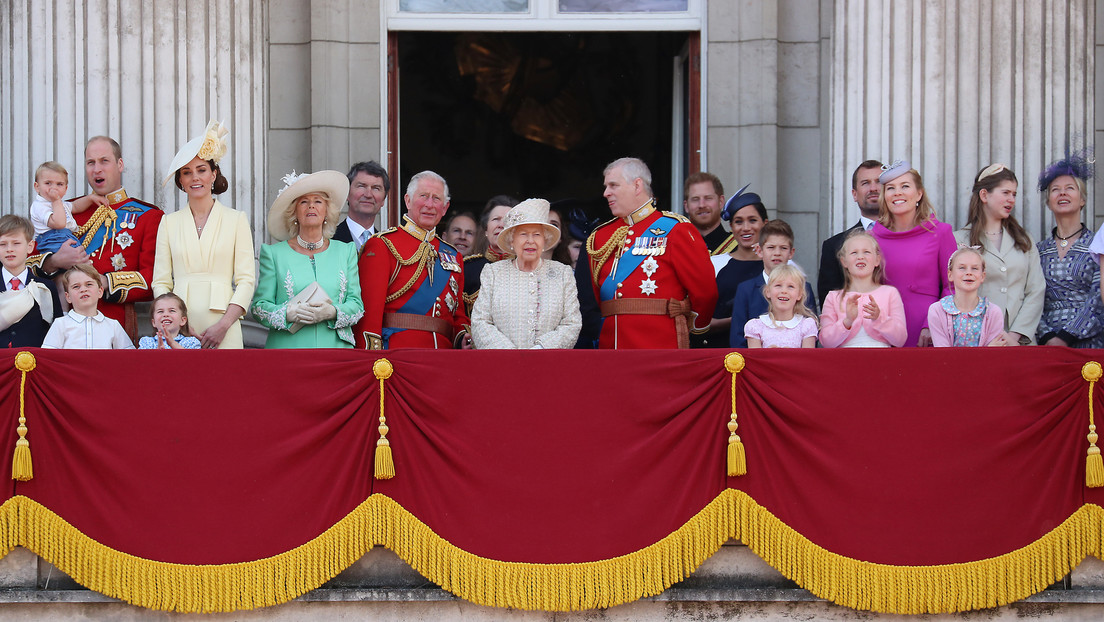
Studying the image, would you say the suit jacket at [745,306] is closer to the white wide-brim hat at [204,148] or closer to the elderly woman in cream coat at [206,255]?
the elderly woman in cream coat at [206,255]

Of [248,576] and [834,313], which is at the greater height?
[834,313]

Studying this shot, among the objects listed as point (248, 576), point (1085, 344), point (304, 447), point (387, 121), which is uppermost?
point (387, 121)

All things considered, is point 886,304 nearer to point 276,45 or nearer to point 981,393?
point 981,393

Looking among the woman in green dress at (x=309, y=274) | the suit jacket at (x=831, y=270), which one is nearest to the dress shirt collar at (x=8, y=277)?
the woman in green dress at (x=309, y=274)

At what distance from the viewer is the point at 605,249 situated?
7.29 metres

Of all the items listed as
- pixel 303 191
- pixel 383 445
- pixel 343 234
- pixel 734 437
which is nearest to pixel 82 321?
pixel 303 191

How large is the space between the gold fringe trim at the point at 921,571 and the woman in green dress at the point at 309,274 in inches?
88.0

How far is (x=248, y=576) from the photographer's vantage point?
600 cm

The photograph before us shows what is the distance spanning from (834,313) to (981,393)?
0.88 metres

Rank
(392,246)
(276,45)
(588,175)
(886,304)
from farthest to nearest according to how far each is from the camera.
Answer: (588,175) < (276,45) < (392,246) < (886,304)

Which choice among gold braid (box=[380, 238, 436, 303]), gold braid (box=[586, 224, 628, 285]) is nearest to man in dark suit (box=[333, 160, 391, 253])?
gold braid (box=[380, 238, 436, 303])

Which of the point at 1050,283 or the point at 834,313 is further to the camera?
the point at 1050,283

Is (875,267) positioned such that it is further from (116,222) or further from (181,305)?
(116,222)

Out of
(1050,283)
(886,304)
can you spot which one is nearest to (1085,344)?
(1050,283)
